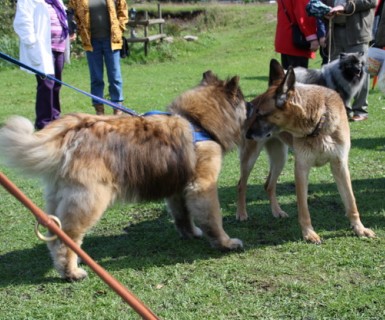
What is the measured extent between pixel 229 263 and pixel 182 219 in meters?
0.72

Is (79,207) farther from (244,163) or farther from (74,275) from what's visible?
(244,163)

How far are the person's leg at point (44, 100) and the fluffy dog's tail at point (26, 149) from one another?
4.87 m

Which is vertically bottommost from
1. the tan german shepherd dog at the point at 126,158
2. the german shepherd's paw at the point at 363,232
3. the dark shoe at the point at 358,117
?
the dark shoe at the point at 358,117

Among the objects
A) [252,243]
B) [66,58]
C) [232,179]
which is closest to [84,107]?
[66,58]

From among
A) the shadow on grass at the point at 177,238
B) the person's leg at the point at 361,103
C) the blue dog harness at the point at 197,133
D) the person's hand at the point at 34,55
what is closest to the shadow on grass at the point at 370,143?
the person's leg at the point at 361,103

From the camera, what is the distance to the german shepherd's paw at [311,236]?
4094mm

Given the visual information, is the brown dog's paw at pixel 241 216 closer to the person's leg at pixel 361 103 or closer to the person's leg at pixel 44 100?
the person's leg at pixel 361 103

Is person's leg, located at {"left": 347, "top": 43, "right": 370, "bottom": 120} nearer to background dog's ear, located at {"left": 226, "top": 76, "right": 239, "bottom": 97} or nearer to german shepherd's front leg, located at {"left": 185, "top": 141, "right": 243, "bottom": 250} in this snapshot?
background dog's ear, located at {"left": 226, "top": 76, "right": 239, "bottom": 97}

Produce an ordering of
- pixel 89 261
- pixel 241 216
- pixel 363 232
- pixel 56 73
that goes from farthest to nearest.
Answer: pixel 56 73, pixel 241 216, pixel 363 232, pixel 89 261

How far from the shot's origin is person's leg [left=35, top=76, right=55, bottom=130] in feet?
26.5

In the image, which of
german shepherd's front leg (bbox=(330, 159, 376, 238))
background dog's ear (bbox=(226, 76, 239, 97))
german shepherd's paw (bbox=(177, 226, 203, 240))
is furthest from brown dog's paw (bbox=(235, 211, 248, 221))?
background dog's ear (bbox=(226, 76, 239, 97))

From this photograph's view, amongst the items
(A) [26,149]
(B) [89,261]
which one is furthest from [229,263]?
(B) [89,261]

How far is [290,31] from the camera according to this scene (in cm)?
738

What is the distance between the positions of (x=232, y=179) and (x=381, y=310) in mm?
3097
